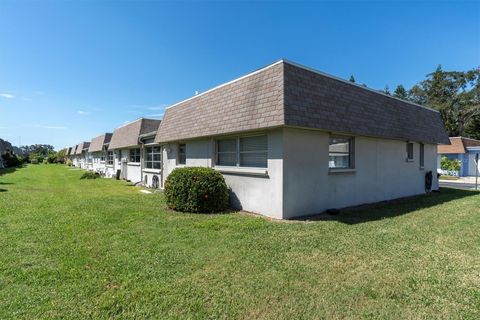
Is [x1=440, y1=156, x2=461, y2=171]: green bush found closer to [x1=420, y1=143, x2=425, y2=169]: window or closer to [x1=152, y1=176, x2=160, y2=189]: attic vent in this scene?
[x1=420, y1=143, x2=425, y2=169]: window

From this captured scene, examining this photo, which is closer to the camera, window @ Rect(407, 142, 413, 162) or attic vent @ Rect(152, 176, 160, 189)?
window @ Rect(407, 142, 413, 162)

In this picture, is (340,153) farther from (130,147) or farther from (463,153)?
(463,153)

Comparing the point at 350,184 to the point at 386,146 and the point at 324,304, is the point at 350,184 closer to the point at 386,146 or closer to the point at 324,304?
Answer: the point at 386,146

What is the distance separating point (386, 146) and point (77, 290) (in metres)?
11.5

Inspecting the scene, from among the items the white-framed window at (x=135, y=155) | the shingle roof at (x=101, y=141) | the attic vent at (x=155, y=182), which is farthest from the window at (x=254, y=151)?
the shingle roof at (x=101, y=141)

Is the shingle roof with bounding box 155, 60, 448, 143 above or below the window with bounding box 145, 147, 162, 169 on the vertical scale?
above

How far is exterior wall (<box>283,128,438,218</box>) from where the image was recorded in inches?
315

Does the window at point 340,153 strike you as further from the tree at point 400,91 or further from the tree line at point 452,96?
the tree at point 400,91

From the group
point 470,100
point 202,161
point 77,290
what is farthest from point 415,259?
point 470,100

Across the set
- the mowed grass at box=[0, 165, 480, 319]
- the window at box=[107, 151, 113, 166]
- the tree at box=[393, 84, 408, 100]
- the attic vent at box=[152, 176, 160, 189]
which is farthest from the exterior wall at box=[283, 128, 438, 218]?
the tree at box=[393, 84, 408, 100]

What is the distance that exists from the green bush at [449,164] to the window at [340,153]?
94.1ft

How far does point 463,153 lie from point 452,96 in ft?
42.3

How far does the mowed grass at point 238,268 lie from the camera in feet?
11.0

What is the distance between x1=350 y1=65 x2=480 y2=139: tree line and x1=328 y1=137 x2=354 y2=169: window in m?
38.5
